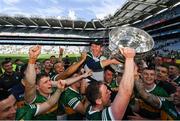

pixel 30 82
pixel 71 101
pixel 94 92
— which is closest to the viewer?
pixel 94 92

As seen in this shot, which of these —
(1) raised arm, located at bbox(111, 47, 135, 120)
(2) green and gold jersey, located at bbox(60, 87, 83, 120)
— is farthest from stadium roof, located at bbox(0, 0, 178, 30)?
(1) raised arm, located at bbox(111, 47, 135, 120)

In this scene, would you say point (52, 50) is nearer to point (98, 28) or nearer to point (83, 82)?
point (98, 28)

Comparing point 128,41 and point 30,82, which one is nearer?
point 128,41

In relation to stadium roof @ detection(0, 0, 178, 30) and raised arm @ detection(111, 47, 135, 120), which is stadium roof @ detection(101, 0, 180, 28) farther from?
raised arm @ detection(111, 47, 135, 120)

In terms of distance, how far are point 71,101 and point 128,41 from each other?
1.55m

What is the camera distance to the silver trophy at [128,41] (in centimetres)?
340

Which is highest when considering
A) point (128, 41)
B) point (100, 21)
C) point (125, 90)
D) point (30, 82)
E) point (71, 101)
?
point (100, 21)

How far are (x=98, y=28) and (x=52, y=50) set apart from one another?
10.1 metres

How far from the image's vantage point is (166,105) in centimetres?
424

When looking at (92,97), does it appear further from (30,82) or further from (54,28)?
(54,28)

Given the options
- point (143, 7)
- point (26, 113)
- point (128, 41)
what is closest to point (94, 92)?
point (128, 41)

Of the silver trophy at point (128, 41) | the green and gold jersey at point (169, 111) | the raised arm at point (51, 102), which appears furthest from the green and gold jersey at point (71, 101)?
the silver trophy at point (128, 41)

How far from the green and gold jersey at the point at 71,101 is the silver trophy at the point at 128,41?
4.40 feet

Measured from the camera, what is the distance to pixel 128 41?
3.54m
